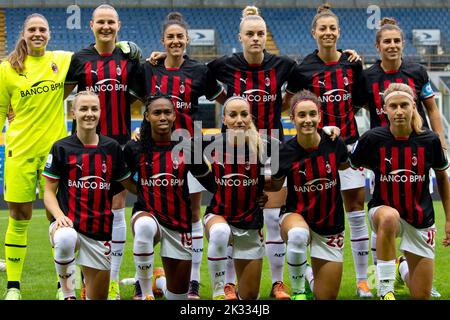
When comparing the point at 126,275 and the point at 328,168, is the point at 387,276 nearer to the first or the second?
the point at 328,168

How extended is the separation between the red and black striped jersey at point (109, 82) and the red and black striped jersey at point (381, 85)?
1379 millimetres

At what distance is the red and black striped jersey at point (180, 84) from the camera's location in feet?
15.0

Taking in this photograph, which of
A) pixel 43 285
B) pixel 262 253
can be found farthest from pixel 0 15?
pixel 262 253

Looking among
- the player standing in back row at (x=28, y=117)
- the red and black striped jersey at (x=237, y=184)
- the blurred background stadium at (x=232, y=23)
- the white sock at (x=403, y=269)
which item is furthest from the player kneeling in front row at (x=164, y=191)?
the blurred background stadium at (x=232, y=23)

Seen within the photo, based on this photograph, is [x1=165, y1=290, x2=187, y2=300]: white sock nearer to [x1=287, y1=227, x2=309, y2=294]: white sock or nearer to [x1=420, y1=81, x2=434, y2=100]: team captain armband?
[x1=287, y1=227, x2=309, y2=294]: white sock

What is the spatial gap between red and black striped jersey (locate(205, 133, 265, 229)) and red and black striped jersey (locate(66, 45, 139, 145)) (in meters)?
0.68

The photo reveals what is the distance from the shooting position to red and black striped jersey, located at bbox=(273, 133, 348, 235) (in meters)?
4.19

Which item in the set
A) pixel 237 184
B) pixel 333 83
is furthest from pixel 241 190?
pixel 333 83

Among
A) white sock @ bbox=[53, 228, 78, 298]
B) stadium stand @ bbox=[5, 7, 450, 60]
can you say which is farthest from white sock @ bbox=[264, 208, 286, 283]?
stadium stand @ bbox=[5, 7, 450, 60]

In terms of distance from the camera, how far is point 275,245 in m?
4.73

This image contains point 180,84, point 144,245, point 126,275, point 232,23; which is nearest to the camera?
point 144,245

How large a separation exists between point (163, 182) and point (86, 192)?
0.42 m

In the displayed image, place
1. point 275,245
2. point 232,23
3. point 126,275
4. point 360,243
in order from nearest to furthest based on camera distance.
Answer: point 275,245
point 360,243
point 126,275
point 232,23
